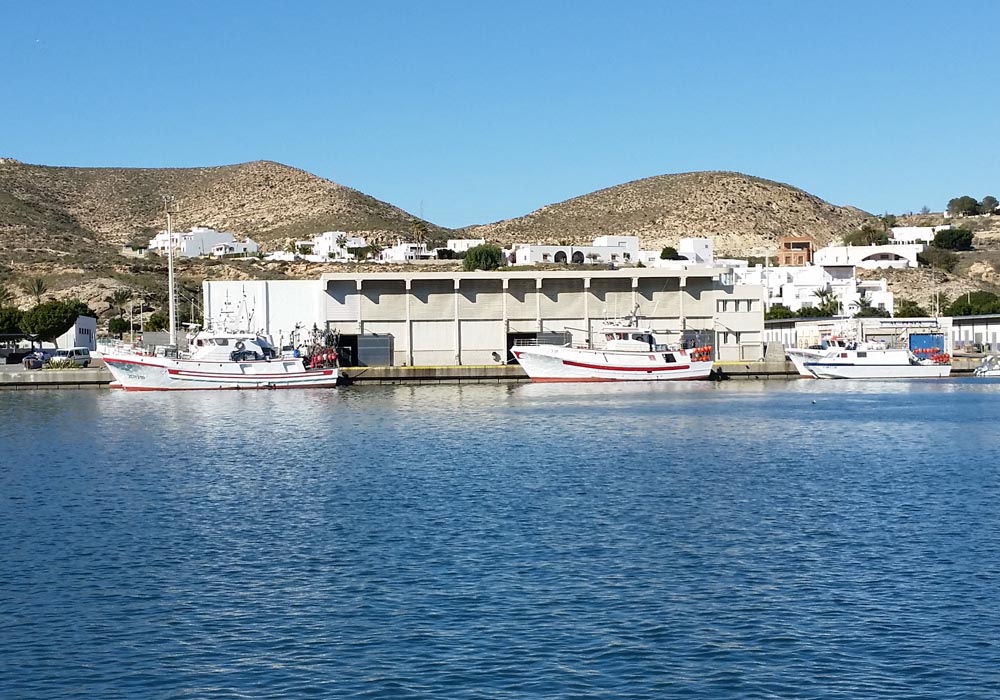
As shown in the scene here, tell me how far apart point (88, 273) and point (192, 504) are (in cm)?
8620

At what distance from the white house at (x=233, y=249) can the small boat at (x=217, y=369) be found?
6886cm

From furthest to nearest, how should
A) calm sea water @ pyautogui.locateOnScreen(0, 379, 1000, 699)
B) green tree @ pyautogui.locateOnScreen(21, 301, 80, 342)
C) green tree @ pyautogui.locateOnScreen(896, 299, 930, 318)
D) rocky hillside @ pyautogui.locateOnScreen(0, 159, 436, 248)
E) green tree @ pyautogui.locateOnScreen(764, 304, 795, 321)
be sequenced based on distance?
1. rocky hillside @ pyautogui.locateOnScreen(0, 159, 436, 248)
2. green tree @ pyautogui.locateOnScreen(896, 299, 930, 318)
3. green tree @ pyautogui.locateOnScreen(764, 304, 795, 321)
4. green tree @ pyautogui.locateOnScreen(21, 301, 80, 342)
5. calm sea water @ pyautogui.locateOnScreen(0, 379, 1000, 699)

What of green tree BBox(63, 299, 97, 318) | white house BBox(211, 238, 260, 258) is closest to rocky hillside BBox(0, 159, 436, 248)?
white house BBox(211, 238, 260, 258)

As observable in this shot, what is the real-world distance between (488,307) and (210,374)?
54.2 feet

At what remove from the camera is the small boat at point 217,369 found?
220ft

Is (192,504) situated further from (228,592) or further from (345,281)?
(345,281)

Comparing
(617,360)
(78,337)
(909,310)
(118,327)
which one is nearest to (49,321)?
(78,337)

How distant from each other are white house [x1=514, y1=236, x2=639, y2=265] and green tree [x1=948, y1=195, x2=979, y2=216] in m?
68.2

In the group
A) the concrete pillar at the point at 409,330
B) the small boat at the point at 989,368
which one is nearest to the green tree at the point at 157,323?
the concrete pillar at the point at 409,330

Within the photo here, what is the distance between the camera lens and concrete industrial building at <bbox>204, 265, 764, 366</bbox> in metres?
71.9

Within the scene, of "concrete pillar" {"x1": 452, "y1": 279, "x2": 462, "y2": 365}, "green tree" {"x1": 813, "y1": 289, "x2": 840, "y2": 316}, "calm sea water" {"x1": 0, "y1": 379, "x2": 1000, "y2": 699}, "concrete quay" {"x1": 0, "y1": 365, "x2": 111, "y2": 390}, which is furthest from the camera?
"green tree" {"x1": 813, "y1": 289, "x2": 840, "y2": 316}

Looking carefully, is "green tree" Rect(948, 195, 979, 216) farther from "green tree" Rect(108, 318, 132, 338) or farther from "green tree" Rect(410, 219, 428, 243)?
"green tree" Rect(108, 318, 132, 338)

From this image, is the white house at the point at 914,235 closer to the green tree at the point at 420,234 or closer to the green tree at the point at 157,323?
the green tree at the point at 420,234

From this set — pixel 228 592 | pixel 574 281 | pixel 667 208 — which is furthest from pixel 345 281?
pixel 667 208
